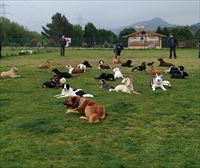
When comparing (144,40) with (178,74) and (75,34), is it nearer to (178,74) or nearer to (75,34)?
(75,34)

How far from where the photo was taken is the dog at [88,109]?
1238 cm

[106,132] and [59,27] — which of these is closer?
[106,132]

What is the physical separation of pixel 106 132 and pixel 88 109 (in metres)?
1.39

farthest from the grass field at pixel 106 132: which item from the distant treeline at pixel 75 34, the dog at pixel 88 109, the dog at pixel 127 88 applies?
the distant treeline at pixel 75 34

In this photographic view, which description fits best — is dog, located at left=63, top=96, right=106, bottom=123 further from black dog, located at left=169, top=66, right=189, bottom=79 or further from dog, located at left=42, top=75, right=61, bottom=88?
black dog, located at left=169, top=66, right=189, bottom=79

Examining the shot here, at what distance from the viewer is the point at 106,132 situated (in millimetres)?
11328

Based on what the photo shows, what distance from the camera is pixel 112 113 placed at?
44.3 ft

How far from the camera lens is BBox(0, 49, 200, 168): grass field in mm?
9281

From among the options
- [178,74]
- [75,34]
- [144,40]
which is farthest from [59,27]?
[178,74]

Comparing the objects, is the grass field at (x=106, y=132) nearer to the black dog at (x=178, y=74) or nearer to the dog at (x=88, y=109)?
the dog at (x=88, y=109)

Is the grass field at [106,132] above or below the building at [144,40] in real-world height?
below

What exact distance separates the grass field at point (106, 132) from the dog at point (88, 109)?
226 millimetres

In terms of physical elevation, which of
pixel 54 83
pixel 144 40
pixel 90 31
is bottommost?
pixel 54 83

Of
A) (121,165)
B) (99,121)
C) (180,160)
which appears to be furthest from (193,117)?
(121,165)
